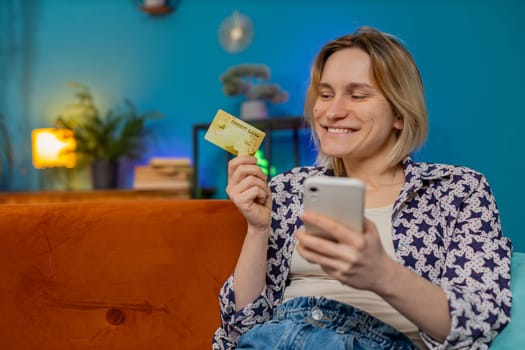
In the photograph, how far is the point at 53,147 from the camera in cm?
406

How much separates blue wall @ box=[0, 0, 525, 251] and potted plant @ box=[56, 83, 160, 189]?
0.08 meters

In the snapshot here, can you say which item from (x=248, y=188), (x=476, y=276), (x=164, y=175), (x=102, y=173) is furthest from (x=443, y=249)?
(x=102, y=173)

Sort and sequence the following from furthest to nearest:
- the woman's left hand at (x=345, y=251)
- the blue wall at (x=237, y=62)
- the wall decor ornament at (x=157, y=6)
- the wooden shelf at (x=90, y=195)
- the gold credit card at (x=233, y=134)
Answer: the wall decor ornament at (x=157, y=6)
the wooden shelf at (x=90, y=195)
the blue wall at (x=237, y=62)
the gold credit card at (x=233, y=134)
the woman's left hand at (x=345, y=251)

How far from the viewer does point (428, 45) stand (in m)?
3.57

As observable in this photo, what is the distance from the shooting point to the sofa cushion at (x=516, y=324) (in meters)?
1.12

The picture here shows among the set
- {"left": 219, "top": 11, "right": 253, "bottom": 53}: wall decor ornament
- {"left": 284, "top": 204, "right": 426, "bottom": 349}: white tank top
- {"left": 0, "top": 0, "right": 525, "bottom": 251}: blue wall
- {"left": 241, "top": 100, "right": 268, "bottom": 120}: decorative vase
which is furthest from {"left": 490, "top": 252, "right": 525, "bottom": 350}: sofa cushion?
{"left": 219, "top": 11, "right": 253, "bottom": 53}: wall decor ornament

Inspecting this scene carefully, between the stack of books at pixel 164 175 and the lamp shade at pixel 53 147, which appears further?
the lamp shade at pixel 53 147

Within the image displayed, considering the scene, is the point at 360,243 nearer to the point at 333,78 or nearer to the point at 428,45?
the point at 333,78

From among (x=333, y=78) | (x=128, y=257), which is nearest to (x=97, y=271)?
(x=128, y=257)

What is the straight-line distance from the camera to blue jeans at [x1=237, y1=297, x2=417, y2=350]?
1155mm

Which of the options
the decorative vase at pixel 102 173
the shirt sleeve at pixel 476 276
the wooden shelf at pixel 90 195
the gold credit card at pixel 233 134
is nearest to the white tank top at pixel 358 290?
the shirt sleeve at pixel 476 276

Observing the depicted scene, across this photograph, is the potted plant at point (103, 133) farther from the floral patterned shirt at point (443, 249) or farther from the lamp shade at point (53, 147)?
the floral patterned shirt at point (443, 249)

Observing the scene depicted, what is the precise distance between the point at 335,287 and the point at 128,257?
501mm

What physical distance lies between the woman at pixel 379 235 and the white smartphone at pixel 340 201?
0.59 ft
